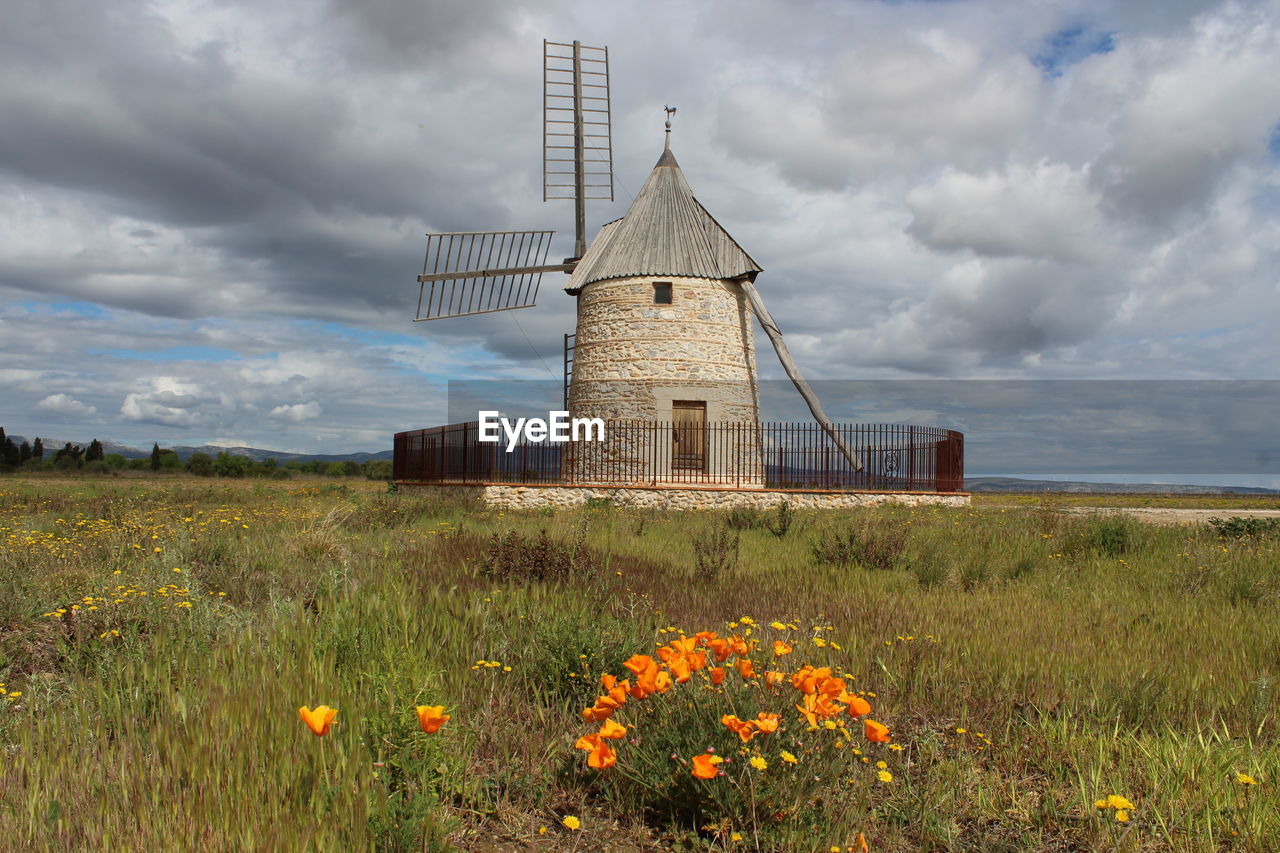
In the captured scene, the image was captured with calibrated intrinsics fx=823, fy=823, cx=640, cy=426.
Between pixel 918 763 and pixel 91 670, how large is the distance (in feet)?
14.5

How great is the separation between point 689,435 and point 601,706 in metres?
19.0

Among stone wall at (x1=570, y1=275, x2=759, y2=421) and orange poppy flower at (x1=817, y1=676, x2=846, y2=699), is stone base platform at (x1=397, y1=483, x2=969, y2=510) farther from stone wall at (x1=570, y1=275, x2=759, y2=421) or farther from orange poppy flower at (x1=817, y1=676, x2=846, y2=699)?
orange poppy flower at (x1=817, y1=676, x2=846, y2=699)

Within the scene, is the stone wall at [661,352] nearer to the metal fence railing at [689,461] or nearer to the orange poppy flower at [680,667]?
the metal fence railing at [689,461]

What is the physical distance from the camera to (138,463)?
166 feet

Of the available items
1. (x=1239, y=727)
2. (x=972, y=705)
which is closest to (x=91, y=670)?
(x=972, y=705)

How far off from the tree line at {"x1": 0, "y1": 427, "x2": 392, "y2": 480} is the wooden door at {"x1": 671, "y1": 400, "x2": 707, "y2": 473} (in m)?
28.8

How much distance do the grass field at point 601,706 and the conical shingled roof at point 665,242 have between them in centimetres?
1594

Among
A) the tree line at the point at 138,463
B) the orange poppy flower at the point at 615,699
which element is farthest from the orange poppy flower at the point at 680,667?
the tree line at the point at 138,463

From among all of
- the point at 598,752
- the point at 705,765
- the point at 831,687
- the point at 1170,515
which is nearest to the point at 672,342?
the point at 1170,515

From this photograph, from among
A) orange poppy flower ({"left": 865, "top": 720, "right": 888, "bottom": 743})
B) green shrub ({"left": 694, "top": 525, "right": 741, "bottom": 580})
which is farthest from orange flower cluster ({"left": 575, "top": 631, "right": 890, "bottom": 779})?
green shrub ({"left": 694, "top": 525, "right": 741, "bottom": 580})

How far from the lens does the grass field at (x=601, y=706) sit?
8.98 ft

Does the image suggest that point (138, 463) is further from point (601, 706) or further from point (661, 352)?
point (601, 706)

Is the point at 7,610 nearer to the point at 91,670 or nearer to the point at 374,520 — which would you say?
the point at 91,670

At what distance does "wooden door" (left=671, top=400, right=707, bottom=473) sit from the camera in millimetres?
21469
